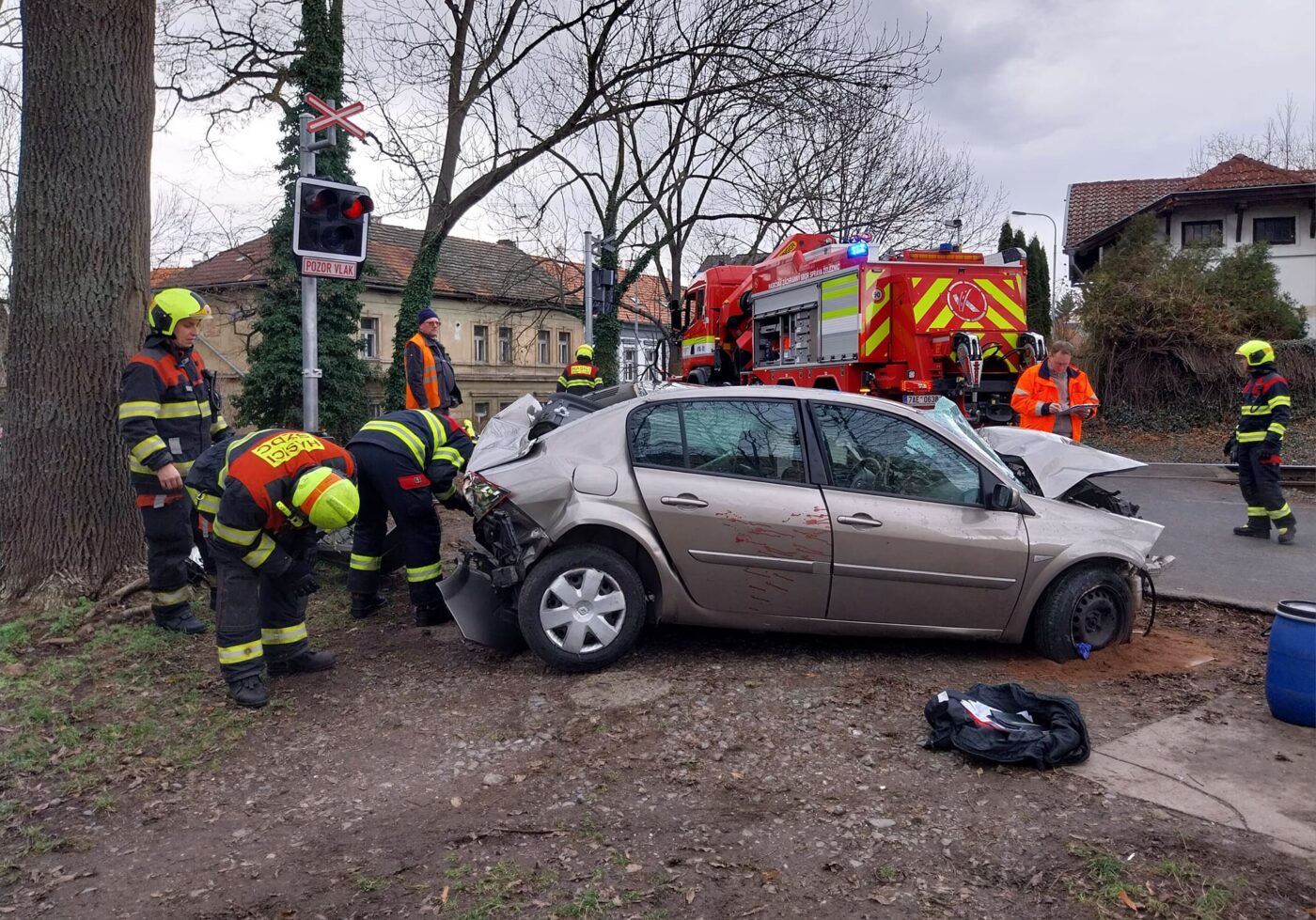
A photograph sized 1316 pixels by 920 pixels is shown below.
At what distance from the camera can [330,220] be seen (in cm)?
630

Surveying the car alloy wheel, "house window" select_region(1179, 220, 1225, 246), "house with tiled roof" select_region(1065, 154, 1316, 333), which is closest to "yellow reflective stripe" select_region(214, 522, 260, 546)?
the car alloy wheel

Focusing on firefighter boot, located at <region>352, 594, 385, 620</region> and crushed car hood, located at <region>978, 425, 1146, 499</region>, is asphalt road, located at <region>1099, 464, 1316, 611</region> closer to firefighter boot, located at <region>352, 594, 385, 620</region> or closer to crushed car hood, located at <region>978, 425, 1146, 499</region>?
crushed car hood, located at <region>978, 425, 1146, 499</region>

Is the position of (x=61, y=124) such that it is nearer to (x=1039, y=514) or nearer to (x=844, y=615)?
(x=844, y=615)

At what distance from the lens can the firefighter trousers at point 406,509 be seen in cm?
536

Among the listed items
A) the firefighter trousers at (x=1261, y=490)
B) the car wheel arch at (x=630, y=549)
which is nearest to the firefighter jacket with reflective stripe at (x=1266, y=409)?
the firefighter trousers at (x=1261, y=490)

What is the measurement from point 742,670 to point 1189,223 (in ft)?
97.7

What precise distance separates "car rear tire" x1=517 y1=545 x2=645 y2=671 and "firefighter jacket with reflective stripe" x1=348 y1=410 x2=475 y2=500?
106 centimetres

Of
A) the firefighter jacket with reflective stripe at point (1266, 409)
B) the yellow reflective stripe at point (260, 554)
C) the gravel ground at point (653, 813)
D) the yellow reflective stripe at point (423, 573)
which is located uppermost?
the firefighter jacket with reflective stripe at point (1266, 409)

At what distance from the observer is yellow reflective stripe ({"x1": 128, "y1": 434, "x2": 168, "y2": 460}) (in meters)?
5.17

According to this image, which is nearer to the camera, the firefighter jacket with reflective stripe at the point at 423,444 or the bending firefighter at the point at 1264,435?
the firefighter jacket with reflective stripe at the point at 423,444

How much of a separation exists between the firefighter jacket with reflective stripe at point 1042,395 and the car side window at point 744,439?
441cm

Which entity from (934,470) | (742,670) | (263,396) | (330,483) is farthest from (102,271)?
(263,396)

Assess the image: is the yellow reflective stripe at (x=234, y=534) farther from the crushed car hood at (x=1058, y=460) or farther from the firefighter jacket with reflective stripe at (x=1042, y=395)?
the firefighter jacket with reflective stripe at (x=1042, y=395)

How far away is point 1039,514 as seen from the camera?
16.1 feet
